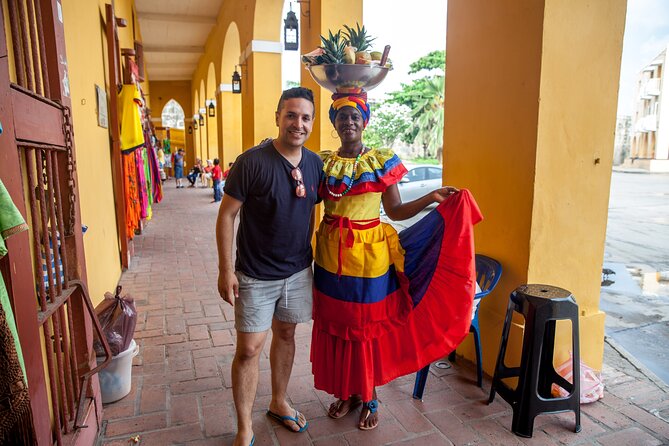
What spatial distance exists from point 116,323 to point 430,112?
3141 centimetres

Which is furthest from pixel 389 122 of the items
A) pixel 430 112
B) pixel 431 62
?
pixel 431 62

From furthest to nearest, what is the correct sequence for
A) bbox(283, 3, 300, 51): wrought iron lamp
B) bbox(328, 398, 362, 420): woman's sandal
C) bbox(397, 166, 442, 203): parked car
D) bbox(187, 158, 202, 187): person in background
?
bbox(187, 158, 202, 187): person in background < bbox(397, 166, 442, 203): parked car < bbox(283, 3, 300, 51): wrought iron lamp < bbox(328, 398, 362, 420): woman's sandal

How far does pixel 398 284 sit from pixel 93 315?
148cm

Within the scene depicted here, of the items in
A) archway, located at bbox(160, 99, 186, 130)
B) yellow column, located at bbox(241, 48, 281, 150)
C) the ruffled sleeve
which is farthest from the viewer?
archway, located at bbox(160, 99, 186, 130)

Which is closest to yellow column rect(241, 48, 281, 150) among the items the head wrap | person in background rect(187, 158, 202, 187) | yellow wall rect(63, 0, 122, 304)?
yellow wall rect(63, 0, 122, 304)

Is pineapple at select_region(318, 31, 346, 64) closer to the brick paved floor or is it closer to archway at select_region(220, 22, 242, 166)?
the brick paved floor

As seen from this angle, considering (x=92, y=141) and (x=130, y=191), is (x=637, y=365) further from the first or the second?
(x=130, y=191)

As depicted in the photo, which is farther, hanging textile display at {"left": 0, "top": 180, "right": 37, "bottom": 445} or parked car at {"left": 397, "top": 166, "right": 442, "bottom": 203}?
parked car at {"left": 397, "top": 166, "right": 442, "bottom": 203}

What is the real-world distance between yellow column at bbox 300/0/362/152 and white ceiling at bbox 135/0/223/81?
6.26 metres

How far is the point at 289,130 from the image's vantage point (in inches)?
84.4

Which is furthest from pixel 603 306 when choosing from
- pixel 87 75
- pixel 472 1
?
pixel 87 75

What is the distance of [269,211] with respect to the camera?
7.06ft

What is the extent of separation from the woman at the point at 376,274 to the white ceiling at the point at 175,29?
9.93 metres

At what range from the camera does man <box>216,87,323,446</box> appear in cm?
211
